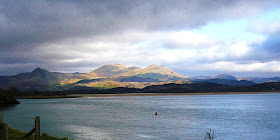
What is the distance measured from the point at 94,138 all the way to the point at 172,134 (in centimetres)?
1029

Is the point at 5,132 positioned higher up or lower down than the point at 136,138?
higher up

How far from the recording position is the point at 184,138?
32.0 metres

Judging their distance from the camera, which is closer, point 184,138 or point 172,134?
point 184,138

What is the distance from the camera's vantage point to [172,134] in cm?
3509

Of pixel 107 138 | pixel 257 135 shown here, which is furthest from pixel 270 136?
pixel 107 138

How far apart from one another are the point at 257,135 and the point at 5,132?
32.1m

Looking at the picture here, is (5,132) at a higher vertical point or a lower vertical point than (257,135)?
higher

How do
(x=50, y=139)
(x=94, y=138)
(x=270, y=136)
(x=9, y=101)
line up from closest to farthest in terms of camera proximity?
(x=50, y=139)
(x=94, y=138)
(x=270, y=136)
(x=9, y=101)

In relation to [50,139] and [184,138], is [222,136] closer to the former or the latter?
[184,138]

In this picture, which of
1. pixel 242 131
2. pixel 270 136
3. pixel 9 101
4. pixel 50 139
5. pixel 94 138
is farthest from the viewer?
pixel 9 101

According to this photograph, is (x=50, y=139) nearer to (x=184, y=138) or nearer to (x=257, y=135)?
(x=184, y=138)

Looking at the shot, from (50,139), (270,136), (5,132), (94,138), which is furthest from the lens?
(270,136)

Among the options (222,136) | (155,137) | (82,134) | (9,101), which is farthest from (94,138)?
(9,101)

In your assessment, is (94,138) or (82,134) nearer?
(94,138)
